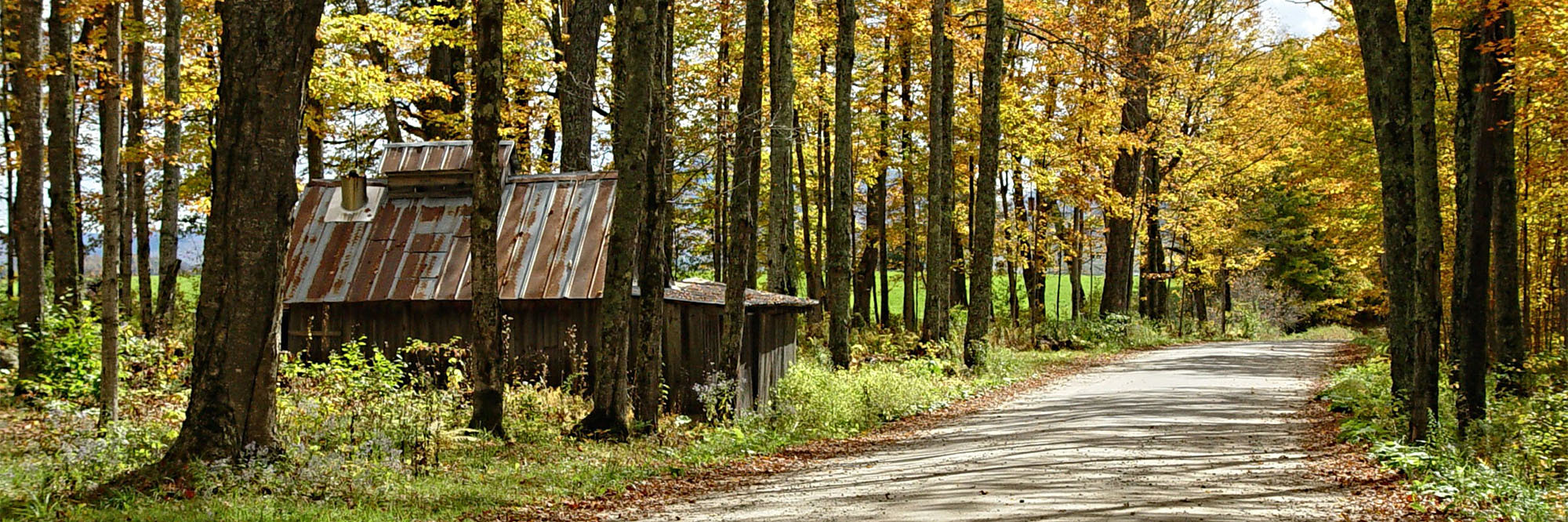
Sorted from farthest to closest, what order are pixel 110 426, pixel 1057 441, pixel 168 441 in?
1. pixel 1057 441
2. pixel 168 441
3. pixel 110 426

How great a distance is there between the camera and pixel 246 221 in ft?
27.0

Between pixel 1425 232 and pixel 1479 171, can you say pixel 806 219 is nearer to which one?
pixel 1479 171

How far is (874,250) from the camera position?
36.1m

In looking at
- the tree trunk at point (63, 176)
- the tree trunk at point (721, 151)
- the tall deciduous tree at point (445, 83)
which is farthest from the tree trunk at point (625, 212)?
the tall deciduous tree at point (445, 83)

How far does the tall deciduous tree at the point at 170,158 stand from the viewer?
606 inches

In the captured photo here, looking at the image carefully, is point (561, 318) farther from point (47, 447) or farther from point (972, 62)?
point (972, 62)

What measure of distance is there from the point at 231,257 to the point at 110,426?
196 cm

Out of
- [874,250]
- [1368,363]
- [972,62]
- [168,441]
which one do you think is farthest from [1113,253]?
[168,441]

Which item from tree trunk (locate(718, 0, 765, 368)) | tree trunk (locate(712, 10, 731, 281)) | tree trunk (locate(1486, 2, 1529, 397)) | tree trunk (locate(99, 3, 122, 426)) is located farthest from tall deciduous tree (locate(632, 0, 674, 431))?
tree trunk (locate(1486, 2, 1529, 397))

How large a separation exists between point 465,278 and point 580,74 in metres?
6.37

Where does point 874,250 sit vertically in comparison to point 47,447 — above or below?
above

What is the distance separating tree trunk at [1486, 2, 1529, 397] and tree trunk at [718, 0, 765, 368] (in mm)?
8788

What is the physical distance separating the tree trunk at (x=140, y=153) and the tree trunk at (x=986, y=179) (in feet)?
43.5

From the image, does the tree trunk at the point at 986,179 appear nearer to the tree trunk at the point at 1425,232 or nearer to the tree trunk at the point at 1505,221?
the tree trunk at the point at 1505,221
